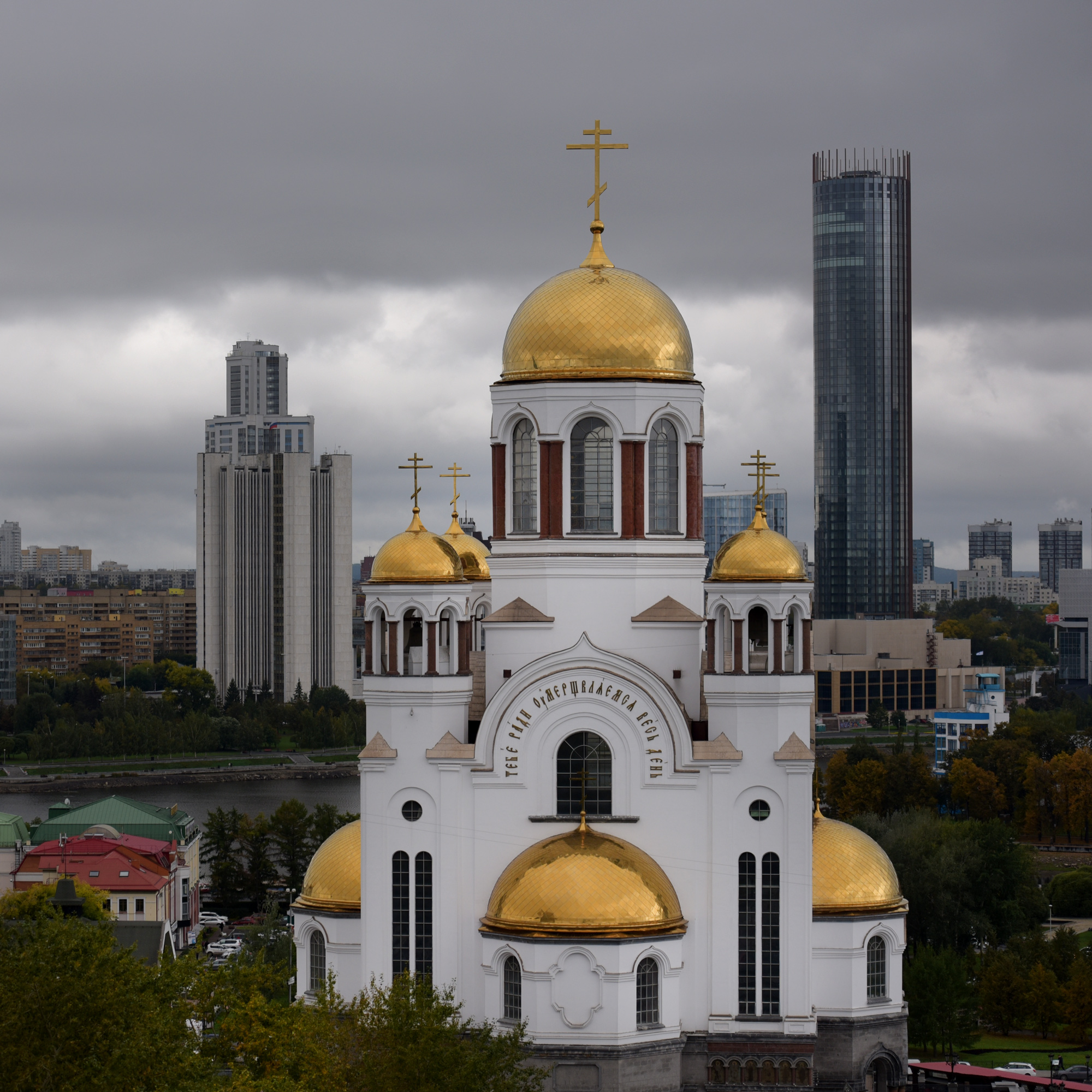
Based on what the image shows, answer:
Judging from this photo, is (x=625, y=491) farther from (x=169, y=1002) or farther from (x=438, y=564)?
(x=169, y=1002)

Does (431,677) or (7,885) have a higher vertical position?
(431,677)

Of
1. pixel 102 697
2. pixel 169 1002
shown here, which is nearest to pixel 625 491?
pixel 169 1002

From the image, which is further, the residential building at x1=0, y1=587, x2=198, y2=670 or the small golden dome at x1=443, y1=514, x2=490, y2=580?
the residential building at x1=0, y1=587, x2=198, y2=670

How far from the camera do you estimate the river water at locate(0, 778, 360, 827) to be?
3305 inches

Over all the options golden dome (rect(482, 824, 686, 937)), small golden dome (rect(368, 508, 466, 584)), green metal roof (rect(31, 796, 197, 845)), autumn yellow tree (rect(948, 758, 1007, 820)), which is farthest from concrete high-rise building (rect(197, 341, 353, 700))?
golden dome (rect(482, 824, 686, 937))

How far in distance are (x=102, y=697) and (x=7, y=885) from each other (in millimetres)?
74632

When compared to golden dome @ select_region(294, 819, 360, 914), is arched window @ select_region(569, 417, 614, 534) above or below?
above

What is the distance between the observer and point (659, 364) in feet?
98.1

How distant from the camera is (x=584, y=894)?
89.5 feet

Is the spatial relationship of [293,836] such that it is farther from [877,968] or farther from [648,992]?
[648,992]

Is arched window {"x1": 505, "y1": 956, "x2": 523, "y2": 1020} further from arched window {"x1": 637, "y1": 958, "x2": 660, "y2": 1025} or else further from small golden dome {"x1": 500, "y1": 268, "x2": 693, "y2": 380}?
small golden dome {"x1": 500, "y1": 268, "x2": 693, "y2": 380}

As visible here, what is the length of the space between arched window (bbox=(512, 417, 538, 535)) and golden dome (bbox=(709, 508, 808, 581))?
2.89 metres

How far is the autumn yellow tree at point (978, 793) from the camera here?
228ft

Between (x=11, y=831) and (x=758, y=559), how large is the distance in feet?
110
